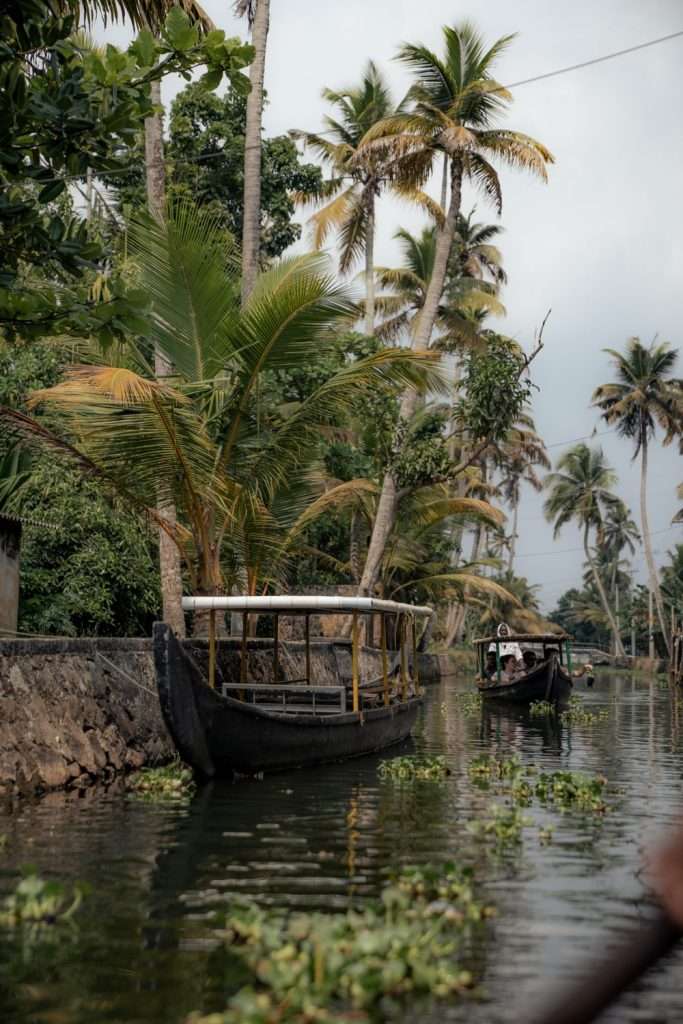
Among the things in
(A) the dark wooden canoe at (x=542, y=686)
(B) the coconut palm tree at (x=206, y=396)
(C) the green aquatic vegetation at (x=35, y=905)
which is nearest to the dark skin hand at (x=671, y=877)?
(C) the green aquatic vegetation at (x=35, y=905)

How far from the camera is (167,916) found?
6.94 m

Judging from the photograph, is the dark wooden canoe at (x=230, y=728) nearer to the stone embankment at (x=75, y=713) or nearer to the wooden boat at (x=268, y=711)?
the wooden boat at (x=268, y=711)

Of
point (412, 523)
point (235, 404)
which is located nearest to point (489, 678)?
point (412, 523)

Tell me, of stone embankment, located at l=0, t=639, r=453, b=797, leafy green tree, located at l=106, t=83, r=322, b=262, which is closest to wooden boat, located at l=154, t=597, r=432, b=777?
stone embankment, located at l=0, t=639, r=453, b=797

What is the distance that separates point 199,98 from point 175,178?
212 centimetres

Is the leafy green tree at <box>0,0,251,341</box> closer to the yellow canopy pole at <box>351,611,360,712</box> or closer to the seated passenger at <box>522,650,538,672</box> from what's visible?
the yellow canopy pole at <box>351,611,360,712</box>

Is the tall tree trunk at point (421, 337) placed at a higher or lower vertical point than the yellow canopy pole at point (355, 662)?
higher

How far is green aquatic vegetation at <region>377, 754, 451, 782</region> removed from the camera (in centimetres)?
1372

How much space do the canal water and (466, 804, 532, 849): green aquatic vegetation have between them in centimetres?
18

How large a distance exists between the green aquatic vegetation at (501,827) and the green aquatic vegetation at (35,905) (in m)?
3.85

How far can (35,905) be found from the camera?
21.9 feet

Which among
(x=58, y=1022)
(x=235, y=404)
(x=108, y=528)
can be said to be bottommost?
(x=58, y=1022)

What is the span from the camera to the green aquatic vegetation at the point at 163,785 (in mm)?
11805

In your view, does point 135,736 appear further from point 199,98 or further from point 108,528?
point 199,98
